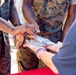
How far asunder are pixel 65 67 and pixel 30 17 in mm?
652

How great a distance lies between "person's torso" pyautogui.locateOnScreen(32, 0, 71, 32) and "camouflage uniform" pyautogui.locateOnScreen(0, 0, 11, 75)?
210 millimetres

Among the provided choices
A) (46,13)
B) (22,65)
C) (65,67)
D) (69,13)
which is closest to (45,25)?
(46,13)

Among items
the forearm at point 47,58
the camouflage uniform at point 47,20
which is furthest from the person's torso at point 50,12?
the forearm at point 47,58

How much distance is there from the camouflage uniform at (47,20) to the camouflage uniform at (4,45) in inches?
4.8

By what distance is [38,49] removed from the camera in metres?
1.17

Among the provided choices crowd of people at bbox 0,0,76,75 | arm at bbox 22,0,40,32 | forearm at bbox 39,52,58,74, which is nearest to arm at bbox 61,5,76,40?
crowd of people at bbox 0,0,76,75

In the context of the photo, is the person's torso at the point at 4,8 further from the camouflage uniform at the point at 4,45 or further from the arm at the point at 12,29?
the arm at the point at 12,29

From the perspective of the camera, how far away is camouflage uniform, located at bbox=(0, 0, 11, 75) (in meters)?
1.38

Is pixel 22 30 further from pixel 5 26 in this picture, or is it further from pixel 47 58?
pixel 47 58

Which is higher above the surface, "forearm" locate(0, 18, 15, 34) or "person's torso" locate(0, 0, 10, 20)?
"person's torso" locate(0, 0, 10, 20)

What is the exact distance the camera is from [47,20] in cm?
152

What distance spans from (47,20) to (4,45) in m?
0.34

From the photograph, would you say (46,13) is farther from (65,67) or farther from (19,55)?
(65,67)

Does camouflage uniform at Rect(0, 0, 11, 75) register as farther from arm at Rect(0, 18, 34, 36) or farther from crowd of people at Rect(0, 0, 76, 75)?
arm at Rect(0, 18, 34, 36)
